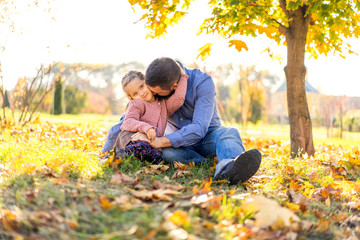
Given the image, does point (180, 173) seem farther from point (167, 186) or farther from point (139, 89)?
point (139, 89)

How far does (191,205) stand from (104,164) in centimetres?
125

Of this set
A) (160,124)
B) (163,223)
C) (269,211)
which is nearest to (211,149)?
(160,124)

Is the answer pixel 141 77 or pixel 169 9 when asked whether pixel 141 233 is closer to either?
pixel 141 77

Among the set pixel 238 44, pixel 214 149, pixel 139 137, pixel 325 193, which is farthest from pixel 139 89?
pixel 325 193

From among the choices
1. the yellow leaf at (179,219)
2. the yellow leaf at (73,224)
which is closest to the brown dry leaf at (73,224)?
the yellow leaf at (73,224)

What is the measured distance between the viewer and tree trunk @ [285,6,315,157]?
Result: 4.85 metres

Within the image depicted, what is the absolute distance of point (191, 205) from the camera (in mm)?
1807

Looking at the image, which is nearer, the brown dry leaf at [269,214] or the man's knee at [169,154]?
the brown dry leaf at [269,214]

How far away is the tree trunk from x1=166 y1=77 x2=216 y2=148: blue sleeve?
196 centimetres

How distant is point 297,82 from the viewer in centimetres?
485

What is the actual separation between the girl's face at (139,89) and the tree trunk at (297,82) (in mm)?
2465

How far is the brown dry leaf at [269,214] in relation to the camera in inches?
69.1

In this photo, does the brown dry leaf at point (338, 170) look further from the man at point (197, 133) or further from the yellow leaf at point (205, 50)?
the yellow leaf at point (205, 50)

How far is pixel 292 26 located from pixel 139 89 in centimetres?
276
